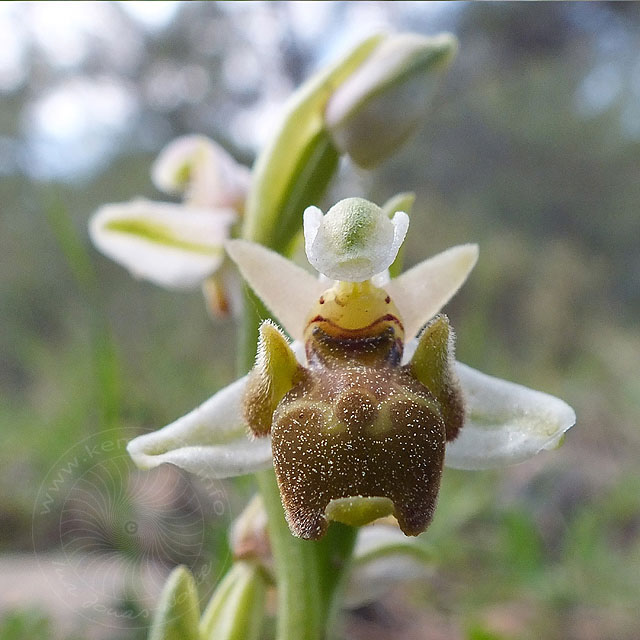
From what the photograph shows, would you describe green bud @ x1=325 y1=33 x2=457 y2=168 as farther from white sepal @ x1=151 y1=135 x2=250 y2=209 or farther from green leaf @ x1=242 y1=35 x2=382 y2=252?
white sepal @ x1=151 y1=135 x2=250 y2=209

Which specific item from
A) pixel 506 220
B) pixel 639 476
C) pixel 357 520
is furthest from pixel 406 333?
pixel 506 220

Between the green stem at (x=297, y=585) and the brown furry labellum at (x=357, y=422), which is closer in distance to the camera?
the brown furry labellum at (x=357, y=422)

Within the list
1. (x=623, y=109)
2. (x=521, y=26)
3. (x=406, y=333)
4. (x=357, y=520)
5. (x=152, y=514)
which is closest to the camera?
(x=357, y=520)

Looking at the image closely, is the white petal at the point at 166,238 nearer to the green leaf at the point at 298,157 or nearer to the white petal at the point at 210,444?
the green leaf at the point at 298,157

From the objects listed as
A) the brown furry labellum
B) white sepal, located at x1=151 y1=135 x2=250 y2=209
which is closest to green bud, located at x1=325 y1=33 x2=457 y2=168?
white sepal, located at x1=151 y1=135 x2=250 y2=209

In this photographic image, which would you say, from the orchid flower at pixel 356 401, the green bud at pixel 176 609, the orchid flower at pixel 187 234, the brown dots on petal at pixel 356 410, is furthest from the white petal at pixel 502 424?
the orchid flower at pixel 187 234

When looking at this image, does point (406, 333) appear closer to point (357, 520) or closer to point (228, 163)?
point (357, 520)
